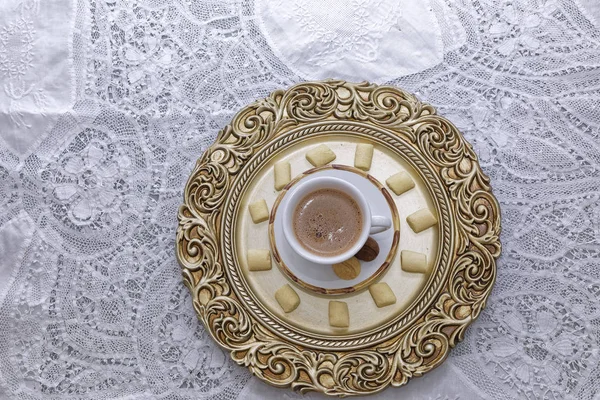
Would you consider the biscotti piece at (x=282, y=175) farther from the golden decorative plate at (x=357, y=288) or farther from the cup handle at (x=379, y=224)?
the cup handle at (x=379, y=224)

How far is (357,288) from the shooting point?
1.19 m

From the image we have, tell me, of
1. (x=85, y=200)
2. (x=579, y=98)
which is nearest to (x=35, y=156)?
(x=85, y=200)

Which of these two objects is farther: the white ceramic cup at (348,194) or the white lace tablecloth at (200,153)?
the white lace tablecloth at (200,153)

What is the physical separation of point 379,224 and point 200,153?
0.39 meters

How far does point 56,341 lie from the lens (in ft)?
4.20

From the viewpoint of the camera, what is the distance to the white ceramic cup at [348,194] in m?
1.14

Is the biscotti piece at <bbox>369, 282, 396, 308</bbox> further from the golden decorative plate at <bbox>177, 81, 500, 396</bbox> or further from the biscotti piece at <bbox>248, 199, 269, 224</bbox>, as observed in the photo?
the biscotti piece at <bbox>248, 199, 269, 224</bbox>

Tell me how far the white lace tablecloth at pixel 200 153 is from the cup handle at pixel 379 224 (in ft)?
0.87

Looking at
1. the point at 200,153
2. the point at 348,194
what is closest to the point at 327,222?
the point at 348,194

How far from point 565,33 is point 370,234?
0.58 m

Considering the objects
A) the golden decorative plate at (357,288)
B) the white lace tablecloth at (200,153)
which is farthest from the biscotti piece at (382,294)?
the white lace tablecloth at (200,153)

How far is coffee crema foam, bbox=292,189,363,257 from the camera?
118 cm

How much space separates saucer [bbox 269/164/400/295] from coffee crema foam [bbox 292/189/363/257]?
0.12 ft

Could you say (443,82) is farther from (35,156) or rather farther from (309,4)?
(35,156)
